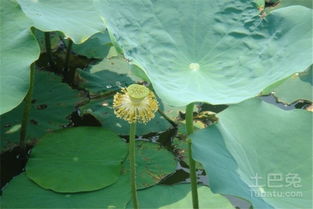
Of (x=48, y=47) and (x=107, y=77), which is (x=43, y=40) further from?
(x=107, y=77)

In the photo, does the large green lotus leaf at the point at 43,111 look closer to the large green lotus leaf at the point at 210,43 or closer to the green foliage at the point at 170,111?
the green foliage at the point at 170,111

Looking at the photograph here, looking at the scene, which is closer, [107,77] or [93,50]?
[107,77]

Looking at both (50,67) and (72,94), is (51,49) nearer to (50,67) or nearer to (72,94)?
(50,67)

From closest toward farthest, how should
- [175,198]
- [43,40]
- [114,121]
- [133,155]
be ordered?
[133,155]
[175,198]
[114,121]
[43,40]

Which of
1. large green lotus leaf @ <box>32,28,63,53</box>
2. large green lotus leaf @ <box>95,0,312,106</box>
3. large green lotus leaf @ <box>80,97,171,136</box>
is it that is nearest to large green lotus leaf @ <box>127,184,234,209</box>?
large green lotus leaf @ <box>80,97,171,136</box>

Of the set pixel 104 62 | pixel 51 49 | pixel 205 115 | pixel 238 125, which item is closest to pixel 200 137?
pixel 238 125

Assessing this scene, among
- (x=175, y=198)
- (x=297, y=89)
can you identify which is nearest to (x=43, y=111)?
(x=175, y=198)

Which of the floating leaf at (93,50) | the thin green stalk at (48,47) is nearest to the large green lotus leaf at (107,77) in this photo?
the floating leaf at (93,50)
